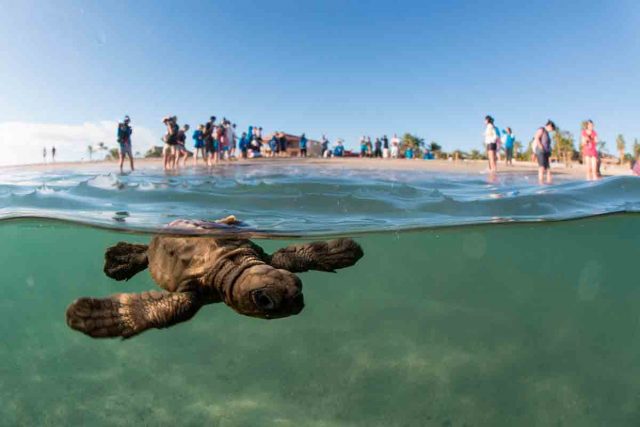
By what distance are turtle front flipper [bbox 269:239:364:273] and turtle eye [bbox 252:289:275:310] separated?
215cm

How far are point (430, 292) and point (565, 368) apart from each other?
15227 mm

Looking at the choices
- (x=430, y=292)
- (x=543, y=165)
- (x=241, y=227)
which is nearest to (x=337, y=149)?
(x=430, y=292)

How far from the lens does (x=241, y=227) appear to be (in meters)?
9.21

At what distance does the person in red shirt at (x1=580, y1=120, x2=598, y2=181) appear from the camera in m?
13.5

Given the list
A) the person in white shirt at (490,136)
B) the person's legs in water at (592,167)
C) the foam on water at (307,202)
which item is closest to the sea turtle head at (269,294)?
the foam on water at (307,202)

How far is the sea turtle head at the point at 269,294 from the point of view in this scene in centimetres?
525

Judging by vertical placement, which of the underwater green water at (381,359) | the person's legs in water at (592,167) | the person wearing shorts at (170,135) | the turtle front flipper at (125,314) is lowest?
the underwater green water at (381,359)

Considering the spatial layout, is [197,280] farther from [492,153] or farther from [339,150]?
[339,150]

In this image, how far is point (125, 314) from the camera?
5.73 metres

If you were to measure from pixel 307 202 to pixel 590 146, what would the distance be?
8582 mm

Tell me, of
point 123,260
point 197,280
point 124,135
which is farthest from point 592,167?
point 124,135

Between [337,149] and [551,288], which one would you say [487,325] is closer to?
[551,288]

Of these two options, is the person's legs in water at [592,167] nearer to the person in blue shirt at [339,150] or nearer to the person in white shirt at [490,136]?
the person in white shirt at [490,136]

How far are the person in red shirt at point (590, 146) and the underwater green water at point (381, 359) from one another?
63.3 inches
